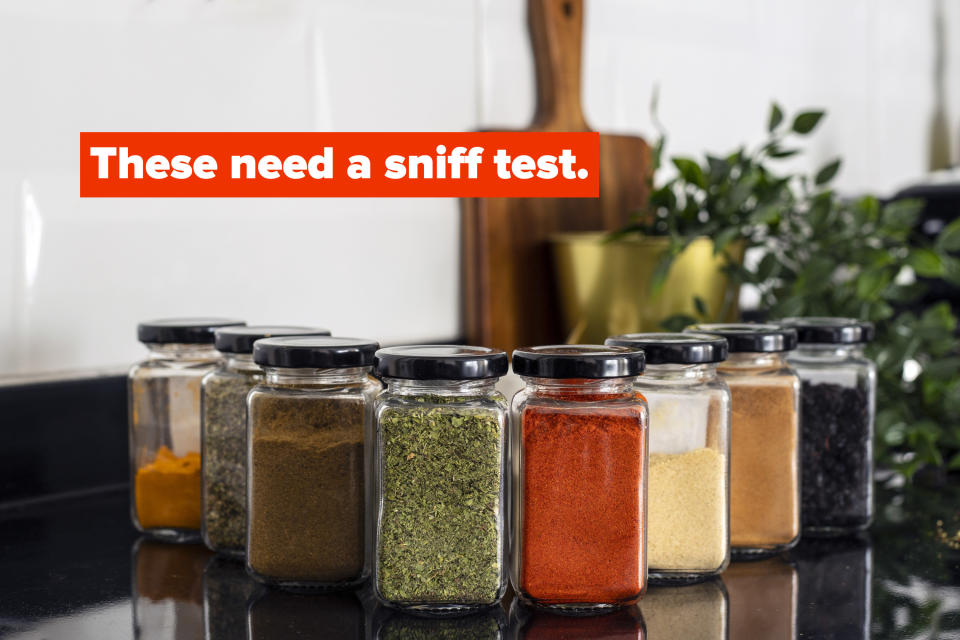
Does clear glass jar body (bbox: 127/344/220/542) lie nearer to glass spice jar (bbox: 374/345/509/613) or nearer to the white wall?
the white wall

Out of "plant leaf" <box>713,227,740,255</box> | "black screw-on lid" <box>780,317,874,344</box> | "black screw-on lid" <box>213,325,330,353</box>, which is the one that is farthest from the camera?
"plant leaf" <box>713,227,740,255</box>

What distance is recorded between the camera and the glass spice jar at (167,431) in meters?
0.89

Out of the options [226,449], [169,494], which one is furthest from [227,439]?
[169,494]

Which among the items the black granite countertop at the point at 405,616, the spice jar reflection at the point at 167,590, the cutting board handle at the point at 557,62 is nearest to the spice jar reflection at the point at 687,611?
the black granite countertop at the point at 405,616

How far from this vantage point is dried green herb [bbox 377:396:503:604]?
26.7 inches

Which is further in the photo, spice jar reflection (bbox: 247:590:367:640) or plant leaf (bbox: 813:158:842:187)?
plant leaf (bbox: 813:158:842:187)

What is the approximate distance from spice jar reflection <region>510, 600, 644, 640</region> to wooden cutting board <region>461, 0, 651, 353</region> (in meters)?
0.61

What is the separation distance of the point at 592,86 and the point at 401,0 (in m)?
0.34

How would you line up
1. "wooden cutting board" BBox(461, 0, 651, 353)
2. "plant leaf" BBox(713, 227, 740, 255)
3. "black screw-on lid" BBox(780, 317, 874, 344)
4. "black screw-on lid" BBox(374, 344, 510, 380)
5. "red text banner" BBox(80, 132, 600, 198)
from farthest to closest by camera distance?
"wooden cutting board" BBox(461, 0, 651, 353) < "plant leaf" BBox(713, 227, 740, 255) < "red text banner" BBox(80, 132, 600, 198) < "black screw-on lid" BBox(780, 317, 874, 344) < "black screw-on lid" BBox(374, 344, 510, 380)

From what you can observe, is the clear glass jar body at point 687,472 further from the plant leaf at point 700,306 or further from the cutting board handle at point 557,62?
the cutting board handle at point 557,62

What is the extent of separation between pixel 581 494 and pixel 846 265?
627 millimetres

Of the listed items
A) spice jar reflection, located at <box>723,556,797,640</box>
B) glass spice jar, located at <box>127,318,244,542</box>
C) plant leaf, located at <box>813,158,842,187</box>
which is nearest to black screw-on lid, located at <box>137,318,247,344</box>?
glass spice jar, located at <box>127,318,244,542</box>

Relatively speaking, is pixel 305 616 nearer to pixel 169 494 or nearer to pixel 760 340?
pixel 169 494

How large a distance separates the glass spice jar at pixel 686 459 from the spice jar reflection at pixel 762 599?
29 millimetres
